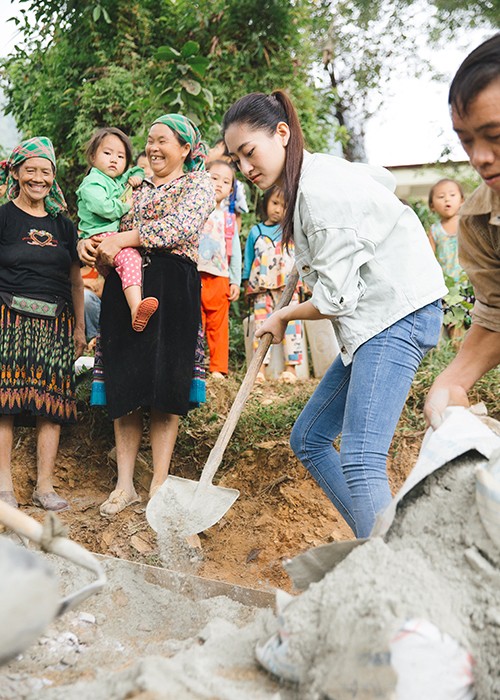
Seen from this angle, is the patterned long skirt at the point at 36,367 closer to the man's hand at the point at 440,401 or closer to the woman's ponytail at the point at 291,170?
the woman's ponytail at the point at 291,170

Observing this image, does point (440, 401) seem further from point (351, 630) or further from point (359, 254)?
point (351, 630)

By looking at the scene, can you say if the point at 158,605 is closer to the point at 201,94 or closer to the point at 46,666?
the point at 46,666

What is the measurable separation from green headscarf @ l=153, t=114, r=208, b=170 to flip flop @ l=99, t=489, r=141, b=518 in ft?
5.79

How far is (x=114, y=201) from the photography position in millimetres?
3775

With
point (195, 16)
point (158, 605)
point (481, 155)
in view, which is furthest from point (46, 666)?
Result: point (195, 16)

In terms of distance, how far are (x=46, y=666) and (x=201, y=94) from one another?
500 centimetres

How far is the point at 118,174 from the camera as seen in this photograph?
400 centimetres

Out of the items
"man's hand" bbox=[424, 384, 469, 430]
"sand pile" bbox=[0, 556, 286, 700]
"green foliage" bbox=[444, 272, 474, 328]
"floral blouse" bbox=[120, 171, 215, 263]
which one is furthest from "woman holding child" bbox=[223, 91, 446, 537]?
"green foliage" bbox=[444, 272, 474, 328]

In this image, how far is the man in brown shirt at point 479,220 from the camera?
5.39 ft

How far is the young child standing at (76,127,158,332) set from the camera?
346 centimetres

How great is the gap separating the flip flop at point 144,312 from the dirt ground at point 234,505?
95 cm

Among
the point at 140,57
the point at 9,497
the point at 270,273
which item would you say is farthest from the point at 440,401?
the point at 140,57

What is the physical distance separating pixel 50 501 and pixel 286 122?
7.66 ft

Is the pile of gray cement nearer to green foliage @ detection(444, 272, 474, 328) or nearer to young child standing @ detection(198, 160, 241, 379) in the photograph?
young child standing @ detection(198, 160, 241, 379)
